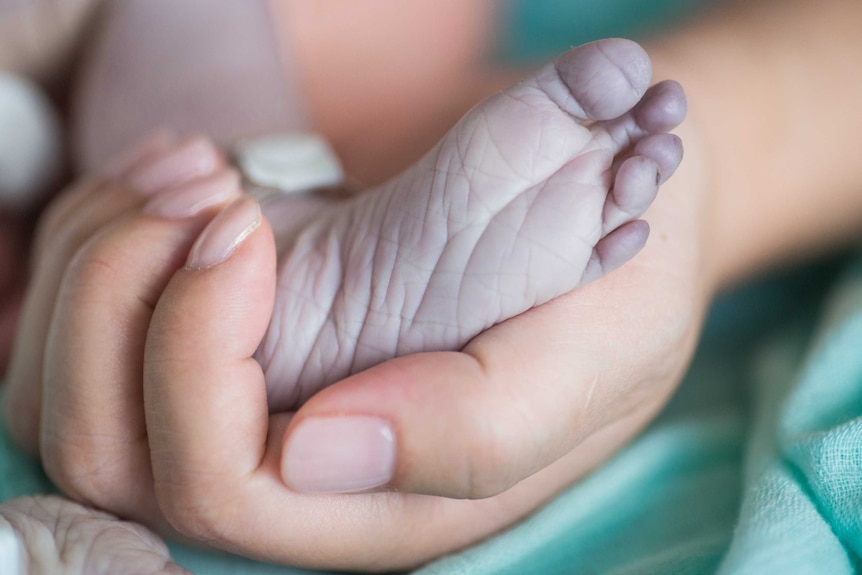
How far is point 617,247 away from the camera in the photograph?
53 centimetres

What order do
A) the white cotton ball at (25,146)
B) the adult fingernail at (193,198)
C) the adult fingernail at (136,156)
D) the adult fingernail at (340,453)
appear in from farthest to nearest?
the white cotton ball at (25,146)
the adult fingernail at (136,156)
the adult fingernail at (193,198)
the adult fingernail at (340,453)

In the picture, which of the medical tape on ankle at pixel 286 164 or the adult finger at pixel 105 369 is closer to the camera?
the adult finger at pixel 105 369

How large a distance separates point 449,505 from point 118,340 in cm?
27

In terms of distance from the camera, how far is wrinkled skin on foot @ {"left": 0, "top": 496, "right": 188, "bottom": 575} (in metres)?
0.50

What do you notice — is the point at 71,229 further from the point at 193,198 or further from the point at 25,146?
the point at 25,146

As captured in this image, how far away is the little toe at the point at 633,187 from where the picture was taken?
1.68 feet

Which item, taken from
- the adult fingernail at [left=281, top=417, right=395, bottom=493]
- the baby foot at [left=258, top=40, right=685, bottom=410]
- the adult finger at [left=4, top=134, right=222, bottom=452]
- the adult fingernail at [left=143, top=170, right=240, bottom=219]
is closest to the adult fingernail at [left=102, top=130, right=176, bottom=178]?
the adult finger at [left=4, top=134, right=222, bottom=452]

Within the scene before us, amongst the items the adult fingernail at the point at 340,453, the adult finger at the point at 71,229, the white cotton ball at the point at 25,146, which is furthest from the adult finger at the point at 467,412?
the white cotton ball at the point at 25,146

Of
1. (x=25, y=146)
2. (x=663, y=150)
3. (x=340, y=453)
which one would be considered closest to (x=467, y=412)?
(x=340, y=453)

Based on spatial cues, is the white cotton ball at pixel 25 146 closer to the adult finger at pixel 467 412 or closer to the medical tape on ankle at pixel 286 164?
the medical tape on ankle at pixel 286 164

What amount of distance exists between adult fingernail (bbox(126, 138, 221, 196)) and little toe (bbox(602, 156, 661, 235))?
1.15 ft

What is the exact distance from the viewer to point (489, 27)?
3.91 ft

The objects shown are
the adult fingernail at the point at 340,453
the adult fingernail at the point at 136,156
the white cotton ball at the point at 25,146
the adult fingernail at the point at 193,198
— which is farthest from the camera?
the white cotton ball at the point at 25,146

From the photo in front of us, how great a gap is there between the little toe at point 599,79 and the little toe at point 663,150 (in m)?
0.03
